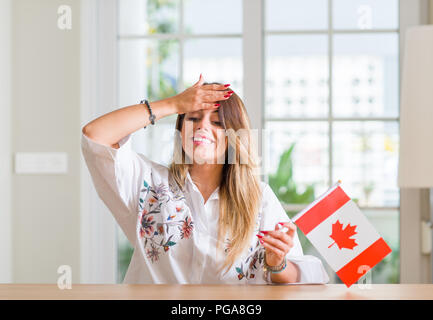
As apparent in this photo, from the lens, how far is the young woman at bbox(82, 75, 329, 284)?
1053 millimetres

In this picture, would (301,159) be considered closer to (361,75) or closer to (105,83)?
(361,75)

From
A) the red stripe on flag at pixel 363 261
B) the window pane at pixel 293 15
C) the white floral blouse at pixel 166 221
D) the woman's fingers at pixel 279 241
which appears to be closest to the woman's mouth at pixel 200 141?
the white floral blouse at pixel 166 221

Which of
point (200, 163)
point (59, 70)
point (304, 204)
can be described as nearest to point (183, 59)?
point (59, 70)

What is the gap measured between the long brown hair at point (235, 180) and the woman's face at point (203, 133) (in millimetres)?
17

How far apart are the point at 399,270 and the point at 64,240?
55.8 inches

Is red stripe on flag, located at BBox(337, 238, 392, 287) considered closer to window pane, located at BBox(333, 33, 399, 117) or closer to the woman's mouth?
the woman's mouth

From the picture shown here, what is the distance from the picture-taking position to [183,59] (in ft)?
6.95

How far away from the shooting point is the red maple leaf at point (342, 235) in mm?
894

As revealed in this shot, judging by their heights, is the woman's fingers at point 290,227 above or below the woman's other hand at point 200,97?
below

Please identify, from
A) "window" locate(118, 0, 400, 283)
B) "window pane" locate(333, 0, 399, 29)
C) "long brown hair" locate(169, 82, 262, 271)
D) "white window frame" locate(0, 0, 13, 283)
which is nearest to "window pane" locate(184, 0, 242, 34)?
"window" locate(118, 0, 400, 283)

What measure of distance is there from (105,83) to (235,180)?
1.08 meters

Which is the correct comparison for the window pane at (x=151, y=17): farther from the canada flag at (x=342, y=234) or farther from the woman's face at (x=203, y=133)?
the canada flag at (x=342, y=234)

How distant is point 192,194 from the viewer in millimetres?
1166

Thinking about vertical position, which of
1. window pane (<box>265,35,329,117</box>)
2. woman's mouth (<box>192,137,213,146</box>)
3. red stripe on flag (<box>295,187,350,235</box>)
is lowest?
red stripe on flag (<box>295,187,350,235</box>)
